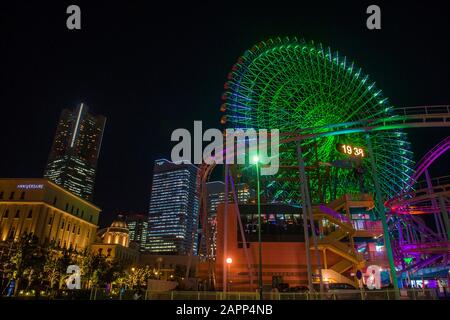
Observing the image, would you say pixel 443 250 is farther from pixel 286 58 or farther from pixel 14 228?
pixel 14 228

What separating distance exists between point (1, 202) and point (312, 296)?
81.0 meters

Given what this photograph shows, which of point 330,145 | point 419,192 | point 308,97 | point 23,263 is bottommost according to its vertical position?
point 23,263

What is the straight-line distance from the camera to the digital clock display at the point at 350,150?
140 feet

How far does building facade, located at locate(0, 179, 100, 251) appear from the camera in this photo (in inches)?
2859

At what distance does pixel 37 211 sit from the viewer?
244 ft

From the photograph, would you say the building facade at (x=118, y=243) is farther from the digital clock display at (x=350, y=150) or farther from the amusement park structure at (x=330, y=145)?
the digital clock display at (x=350, y=150)

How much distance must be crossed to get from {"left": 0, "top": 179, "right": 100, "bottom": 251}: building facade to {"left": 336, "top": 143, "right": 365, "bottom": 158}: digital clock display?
206ft

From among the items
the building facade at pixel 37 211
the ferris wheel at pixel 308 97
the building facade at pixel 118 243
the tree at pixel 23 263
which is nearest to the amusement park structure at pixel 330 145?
the ferris wheel at pixel 308 97

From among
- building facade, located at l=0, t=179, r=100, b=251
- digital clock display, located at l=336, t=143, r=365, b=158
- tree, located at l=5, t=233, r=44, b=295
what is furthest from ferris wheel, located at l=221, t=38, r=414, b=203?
building facade, located at l=0, t=179, r=100, b=251

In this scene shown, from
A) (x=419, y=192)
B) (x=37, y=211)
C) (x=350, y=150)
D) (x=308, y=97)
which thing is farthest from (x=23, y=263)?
(x=419, y=192)

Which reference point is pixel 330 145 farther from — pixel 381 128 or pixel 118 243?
pixel 118 243

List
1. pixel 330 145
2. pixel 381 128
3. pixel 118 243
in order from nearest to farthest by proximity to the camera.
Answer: pixel 381 128
pixel 330 145
pixel 118 243

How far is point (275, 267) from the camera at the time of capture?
48344 millimetres

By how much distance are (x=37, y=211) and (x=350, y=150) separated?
6954 centimetres
